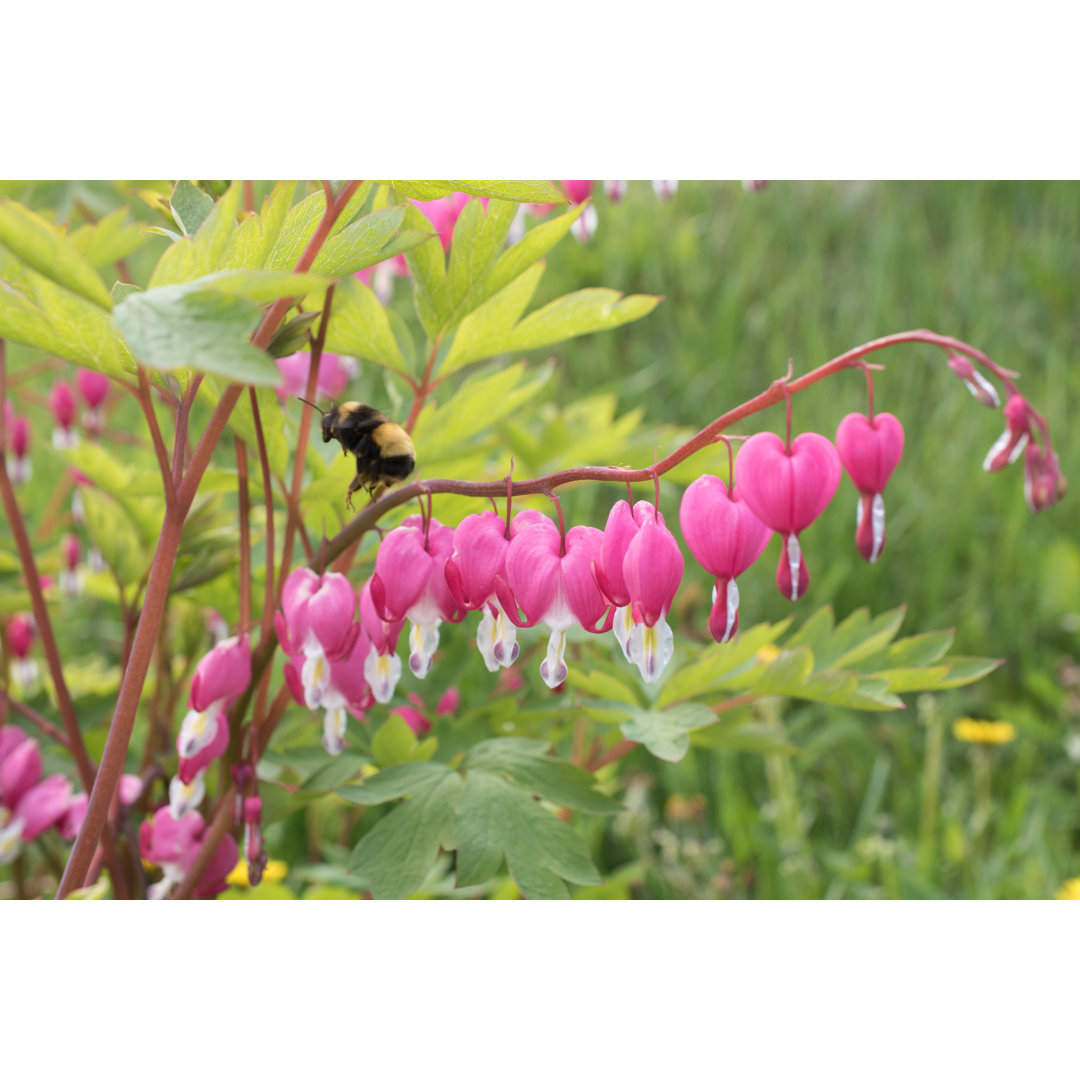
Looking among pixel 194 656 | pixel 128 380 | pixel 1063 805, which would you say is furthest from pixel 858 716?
pixel 128 380

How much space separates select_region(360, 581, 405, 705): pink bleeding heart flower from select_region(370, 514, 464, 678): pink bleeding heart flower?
0.02m

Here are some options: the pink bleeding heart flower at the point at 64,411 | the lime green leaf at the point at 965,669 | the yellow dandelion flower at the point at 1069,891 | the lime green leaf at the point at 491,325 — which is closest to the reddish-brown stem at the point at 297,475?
the lime green leaf at the point at 491,325

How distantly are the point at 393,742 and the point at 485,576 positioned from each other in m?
0.29

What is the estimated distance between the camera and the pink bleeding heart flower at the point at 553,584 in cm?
69

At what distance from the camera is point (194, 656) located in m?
1.28

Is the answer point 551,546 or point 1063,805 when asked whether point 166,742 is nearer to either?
point 551,546

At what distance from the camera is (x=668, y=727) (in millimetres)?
880

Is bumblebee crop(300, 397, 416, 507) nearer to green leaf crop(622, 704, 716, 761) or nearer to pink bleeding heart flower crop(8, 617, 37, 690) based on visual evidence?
green leaf crop(622, 704, 716, 761)

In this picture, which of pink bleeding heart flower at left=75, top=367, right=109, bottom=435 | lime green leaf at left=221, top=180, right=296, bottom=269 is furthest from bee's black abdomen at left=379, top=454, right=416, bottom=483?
pink bleeding heart flower at left=75, top=367, right=109, bottom=435

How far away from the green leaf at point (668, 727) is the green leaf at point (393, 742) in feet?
0.64

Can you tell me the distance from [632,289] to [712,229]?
39 centimetres

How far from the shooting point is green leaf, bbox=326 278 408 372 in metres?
0.90
